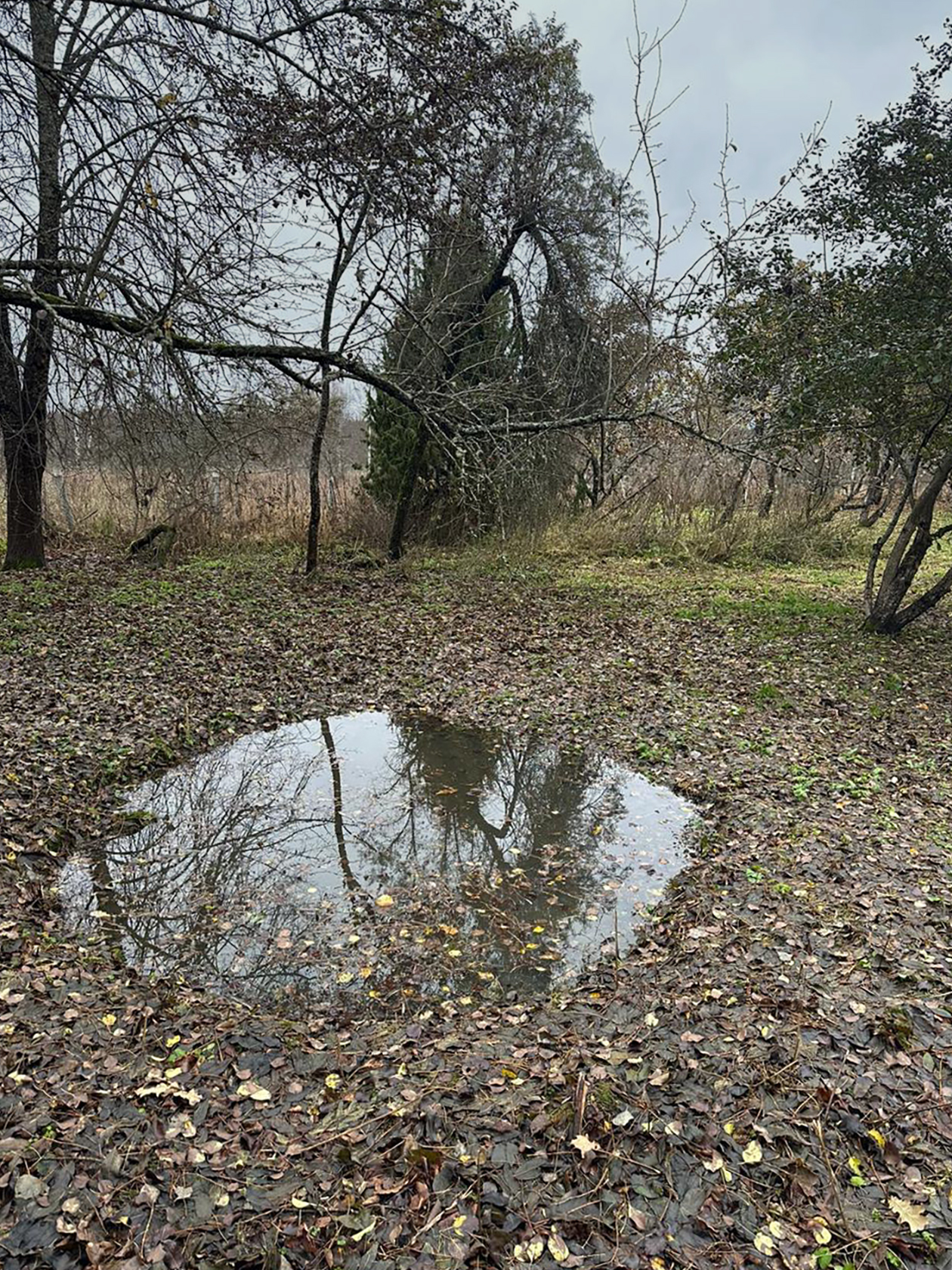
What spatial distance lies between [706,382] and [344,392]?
6.90m

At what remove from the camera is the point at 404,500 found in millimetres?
11648


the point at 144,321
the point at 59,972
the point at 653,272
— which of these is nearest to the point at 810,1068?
the point at 59,972

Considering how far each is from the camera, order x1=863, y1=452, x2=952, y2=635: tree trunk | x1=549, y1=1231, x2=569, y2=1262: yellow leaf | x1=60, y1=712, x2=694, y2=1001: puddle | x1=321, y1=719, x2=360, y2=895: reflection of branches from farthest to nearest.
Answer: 1. x1=863, y1=452, x2=952, y2=635: tree trunk
2. x1=321, y1=719, x2=360, y2=895: reflection of branches
3. x1=60, y1=712, x2=694, y2=1001: puddle
4. x1=549, y1=1231, x2=569, y2=1262: yellow leaf

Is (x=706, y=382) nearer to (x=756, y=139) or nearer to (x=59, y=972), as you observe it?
(x=756, y=139)

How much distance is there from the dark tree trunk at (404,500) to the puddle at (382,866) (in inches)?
259

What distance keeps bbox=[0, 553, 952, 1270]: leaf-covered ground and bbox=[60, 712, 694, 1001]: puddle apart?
0.20 m

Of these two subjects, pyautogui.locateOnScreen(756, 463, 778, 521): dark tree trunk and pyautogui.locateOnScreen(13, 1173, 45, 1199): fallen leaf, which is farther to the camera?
pyautogui.locateOnScreen(756, 463, 778, 521): dark tree trunk

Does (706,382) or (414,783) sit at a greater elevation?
(706,382)

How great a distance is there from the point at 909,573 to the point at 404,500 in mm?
6857

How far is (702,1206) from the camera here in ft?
6.75

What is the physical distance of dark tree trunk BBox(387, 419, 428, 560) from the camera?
11469mm

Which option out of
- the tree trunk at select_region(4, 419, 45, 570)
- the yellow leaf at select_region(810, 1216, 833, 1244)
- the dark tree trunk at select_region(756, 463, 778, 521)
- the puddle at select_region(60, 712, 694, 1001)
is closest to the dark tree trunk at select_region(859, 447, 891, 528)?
the dark tree trunk at select_region(756, 463, 778, 521)

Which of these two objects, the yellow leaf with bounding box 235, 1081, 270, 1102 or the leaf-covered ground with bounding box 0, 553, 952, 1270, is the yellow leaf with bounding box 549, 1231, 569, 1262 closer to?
the leaf-covered ground with bounding box 0, 553, 952, 1270

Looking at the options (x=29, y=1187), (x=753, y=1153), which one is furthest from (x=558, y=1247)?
(x=29, y=1187)
